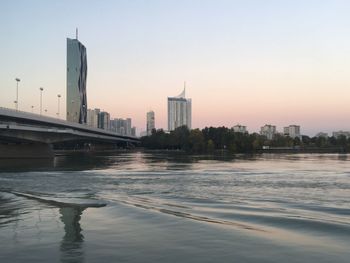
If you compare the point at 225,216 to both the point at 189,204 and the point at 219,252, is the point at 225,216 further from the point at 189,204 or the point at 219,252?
the point at 219,252

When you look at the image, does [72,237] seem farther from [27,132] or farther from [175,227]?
[27,132]

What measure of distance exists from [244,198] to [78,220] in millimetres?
10762

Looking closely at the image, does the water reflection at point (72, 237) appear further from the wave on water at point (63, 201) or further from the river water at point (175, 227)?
the wave on water at point (63, 201)

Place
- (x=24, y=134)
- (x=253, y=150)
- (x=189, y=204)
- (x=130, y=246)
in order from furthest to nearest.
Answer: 1. (x=253, y=150)
2. (x=24, y=134)
3. (x=189, y=204)
4. (x=130, y=246)

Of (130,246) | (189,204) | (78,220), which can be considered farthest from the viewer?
(189,204)

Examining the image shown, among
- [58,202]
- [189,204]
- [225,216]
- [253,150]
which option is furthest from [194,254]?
[253,150]

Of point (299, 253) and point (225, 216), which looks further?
point (225, 216)

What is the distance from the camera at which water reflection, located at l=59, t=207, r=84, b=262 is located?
12.2 metres

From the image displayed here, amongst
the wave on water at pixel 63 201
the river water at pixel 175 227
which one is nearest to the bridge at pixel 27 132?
the wave on water at pixel 63 201

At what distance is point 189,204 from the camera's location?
23.1m

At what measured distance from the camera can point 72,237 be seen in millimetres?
14609

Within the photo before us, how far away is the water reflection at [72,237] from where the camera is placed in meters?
12.2

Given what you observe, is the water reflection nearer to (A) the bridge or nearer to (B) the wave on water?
(B) the wave on water

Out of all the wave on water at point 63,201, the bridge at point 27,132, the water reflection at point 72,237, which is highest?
the bridge at point 27,132
